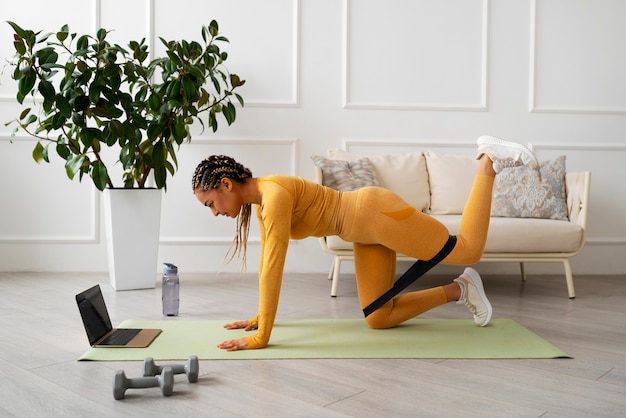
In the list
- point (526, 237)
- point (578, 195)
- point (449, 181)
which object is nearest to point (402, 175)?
point (449, 181)

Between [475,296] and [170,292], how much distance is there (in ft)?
4.69

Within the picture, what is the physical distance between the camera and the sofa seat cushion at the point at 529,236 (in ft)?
11.4

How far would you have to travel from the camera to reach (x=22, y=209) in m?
4.36

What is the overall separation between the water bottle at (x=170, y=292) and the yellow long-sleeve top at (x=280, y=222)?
760 mm

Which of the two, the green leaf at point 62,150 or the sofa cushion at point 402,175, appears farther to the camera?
the sofa cushion at point 402,175

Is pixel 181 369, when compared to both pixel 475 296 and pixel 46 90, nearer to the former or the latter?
pixel 475 296

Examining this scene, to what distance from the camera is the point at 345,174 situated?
371 cm

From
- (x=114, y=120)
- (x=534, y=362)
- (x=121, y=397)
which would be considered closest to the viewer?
(x=121, y=397)

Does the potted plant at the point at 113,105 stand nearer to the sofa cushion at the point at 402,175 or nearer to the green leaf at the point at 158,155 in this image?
the green leaf at the point at 158,155

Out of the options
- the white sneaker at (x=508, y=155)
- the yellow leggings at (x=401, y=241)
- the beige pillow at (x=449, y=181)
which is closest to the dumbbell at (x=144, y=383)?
the yellow leggings at (x=401, y=241)

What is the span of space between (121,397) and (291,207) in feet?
2.96

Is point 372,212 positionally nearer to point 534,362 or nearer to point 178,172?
point 534,362

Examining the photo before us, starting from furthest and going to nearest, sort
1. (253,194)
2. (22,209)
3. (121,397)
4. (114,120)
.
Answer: (22,209) < (114,120) < (253,194) < (121,397)

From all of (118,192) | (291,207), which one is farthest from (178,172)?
(291,207)
